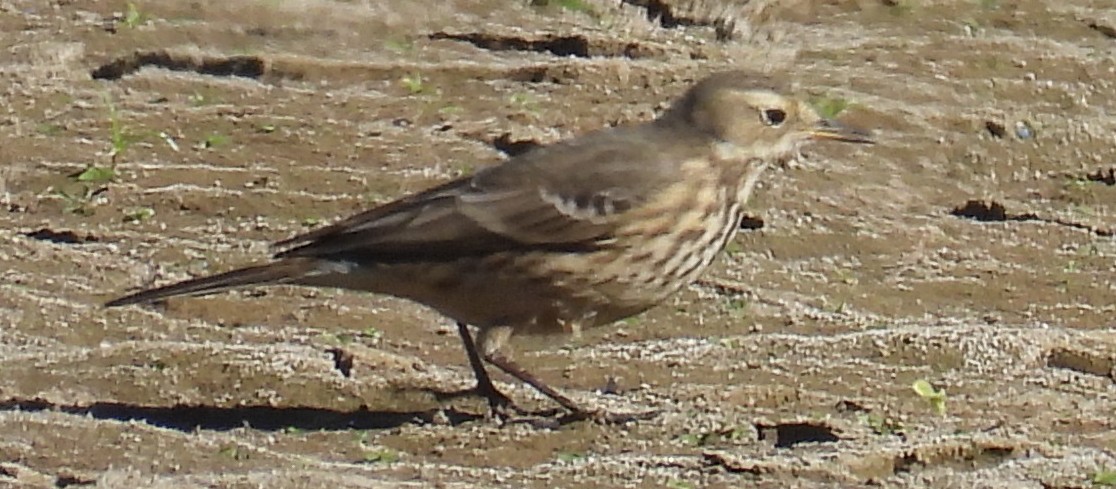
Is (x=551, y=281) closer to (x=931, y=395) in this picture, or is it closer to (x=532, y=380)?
(x=532, y=380)

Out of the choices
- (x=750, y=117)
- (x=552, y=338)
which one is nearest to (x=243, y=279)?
(x=552, y=338)

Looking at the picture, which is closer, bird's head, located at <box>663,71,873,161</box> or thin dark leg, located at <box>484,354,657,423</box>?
thin dark leg, located at <box>484,354,657,423</box>

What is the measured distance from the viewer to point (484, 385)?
717 centimetres

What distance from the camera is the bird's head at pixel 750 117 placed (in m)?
7.62

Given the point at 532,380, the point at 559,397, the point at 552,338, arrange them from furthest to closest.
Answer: the point at 552,338 → the point at 532,380 → the point at 559,397

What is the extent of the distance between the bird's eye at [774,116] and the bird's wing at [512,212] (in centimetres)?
39

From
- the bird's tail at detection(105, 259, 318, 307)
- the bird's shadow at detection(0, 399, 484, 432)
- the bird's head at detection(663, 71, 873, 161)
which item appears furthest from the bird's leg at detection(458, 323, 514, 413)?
the bird's head at detection(663, 71, 873, 161)

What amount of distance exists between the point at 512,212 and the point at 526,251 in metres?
0.12

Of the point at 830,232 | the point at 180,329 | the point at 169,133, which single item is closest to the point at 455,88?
the point at 169,133

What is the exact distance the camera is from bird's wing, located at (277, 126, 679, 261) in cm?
713

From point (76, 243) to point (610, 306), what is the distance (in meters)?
1.88

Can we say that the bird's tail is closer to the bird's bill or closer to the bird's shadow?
the bird's shadow

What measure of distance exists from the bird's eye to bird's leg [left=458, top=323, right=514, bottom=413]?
43.7 inches

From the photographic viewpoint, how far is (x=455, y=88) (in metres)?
9.50
